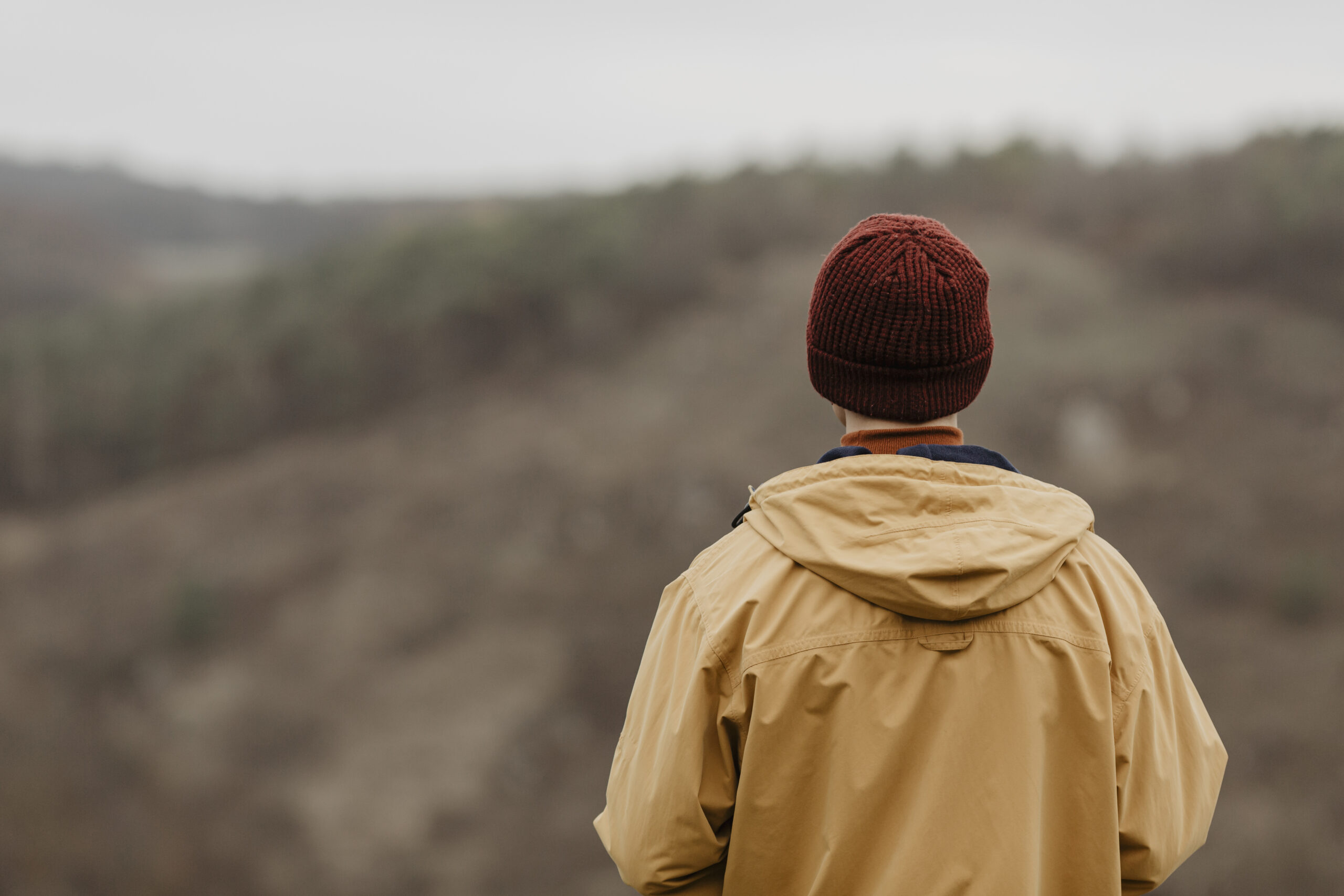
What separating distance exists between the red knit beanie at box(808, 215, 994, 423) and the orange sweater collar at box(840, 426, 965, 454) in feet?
0.05

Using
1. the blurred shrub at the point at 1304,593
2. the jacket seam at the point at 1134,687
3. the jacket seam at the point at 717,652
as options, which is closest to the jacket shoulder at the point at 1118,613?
the jacket seam at the point at 1134,687

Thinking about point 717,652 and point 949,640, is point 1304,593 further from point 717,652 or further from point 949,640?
point 717,652

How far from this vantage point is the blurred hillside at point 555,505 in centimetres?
889

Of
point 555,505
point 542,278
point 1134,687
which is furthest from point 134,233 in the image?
point 1134,687

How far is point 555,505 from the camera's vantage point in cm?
1292

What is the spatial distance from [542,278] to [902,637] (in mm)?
17677

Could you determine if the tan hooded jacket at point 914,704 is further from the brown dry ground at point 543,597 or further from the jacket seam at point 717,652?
the brown dry ground at point 543,597

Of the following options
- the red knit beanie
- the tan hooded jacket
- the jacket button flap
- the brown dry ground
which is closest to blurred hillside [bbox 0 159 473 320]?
the brown dry ground

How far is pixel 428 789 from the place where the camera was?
9.94 metres

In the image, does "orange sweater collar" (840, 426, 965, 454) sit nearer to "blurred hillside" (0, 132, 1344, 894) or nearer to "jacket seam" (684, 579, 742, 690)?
"jacket seam" (684, 579, 742, 690)

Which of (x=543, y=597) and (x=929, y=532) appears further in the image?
(x=543, y=597)

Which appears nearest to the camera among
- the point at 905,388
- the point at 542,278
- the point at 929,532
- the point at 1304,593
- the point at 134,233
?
the point at 929,532

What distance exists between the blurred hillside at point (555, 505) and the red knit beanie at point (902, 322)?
7.11m

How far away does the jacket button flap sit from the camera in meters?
1.05
